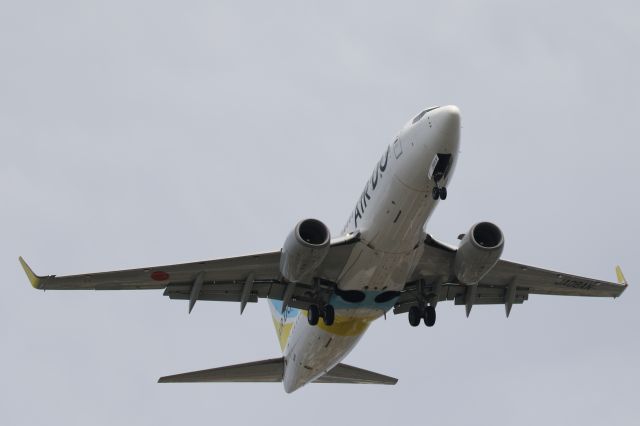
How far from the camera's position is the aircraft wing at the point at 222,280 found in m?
30.9

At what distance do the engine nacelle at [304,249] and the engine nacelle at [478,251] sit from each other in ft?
13.1

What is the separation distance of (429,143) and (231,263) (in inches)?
288

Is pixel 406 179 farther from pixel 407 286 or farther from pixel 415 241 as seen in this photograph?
pixel 407 286

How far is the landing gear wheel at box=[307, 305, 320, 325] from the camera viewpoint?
32562 mm

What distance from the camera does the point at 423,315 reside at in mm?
33625

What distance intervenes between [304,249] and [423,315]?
19.6ft

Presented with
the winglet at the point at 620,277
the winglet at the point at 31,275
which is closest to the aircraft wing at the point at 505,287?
the winglet at the point at 620,277

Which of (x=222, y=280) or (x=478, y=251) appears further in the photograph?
(x=222, y=280)

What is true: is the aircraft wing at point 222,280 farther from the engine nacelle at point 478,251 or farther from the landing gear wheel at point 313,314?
the engine nacelle at point 478,251

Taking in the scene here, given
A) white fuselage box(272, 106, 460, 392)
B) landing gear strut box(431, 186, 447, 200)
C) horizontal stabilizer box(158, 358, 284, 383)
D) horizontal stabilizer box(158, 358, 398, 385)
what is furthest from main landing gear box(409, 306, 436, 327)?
landing gear strut box(431, 186, 447, 200)

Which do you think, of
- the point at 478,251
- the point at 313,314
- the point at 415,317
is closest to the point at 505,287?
the point at 415,317

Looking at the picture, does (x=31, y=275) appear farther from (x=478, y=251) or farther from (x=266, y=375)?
(x=478, y=251)

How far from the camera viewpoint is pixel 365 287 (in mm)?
31766

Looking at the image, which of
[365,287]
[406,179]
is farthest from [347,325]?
[406,179]
